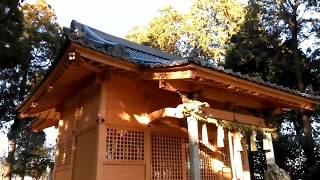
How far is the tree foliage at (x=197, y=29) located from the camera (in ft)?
79.4

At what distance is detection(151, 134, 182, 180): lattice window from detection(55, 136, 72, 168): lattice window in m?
2.38

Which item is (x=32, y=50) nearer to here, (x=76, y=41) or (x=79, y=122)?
(x=79, y=122)

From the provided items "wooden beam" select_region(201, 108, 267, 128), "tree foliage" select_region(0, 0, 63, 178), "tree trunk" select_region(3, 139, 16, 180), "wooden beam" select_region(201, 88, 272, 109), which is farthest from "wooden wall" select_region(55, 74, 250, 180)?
"tree foliage" select_region(0, 0, 63, 178)

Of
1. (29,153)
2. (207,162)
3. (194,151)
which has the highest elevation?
(29,153)

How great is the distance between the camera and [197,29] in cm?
2542

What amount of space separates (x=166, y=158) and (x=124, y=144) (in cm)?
113

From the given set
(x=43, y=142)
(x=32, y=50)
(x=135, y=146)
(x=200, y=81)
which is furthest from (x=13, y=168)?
(x=200, y=81)

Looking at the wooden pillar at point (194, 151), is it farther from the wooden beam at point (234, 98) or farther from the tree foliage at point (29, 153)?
the tree foliage at point (29, 153)

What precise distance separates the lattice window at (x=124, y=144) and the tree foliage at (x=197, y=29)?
16673mm

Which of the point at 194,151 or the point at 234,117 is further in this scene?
the point at 234,117

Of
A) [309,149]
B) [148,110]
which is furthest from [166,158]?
[309,149]

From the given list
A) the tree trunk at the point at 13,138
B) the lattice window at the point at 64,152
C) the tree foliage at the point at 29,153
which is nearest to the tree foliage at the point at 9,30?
the tree trunk at the point at 13,138

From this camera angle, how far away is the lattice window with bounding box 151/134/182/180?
7.36 m

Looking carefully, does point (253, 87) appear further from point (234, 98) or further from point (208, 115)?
point (208, 115)
